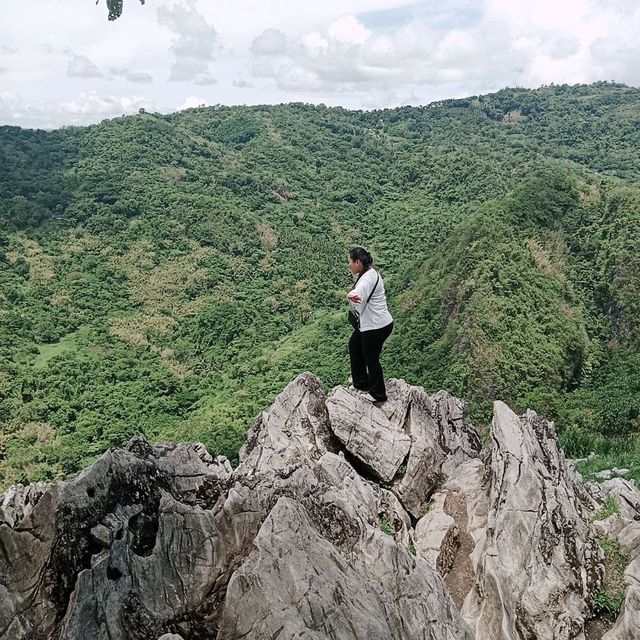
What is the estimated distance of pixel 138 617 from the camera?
6.08 meters

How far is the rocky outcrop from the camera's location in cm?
611

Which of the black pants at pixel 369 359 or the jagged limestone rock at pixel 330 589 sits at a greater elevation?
the black pants at pixel 369 359

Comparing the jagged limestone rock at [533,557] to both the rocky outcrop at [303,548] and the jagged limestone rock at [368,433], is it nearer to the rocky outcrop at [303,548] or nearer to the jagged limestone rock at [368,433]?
the rocky outcrop at [303,548]

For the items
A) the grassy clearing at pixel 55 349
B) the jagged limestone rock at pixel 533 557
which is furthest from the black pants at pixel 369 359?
the grassy clearing at pixel 55 349

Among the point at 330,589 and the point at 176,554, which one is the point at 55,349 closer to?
the point at 176,554

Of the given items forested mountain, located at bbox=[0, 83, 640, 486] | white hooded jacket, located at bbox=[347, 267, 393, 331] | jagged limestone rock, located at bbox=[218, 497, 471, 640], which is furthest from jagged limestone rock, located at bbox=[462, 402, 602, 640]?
forested mountain, located at bbox=[0, 83, 640, 486]

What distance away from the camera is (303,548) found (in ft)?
21.8

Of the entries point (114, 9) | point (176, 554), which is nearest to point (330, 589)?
point (176, 554)

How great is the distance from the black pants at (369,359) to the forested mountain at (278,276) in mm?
9607

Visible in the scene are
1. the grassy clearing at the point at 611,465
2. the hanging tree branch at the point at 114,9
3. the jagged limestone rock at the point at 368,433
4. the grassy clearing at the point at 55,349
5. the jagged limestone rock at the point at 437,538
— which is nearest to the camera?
the hanging tree branch at the point at 114,9

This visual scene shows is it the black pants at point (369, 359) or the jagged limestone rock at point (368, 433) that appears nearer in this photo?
the black pants at point (369, 359)

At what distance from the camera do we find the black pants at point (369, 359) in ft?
32.2

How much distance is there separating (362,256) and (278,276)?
6561 centimetres

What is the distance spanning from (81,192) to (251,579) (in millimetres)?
87199
